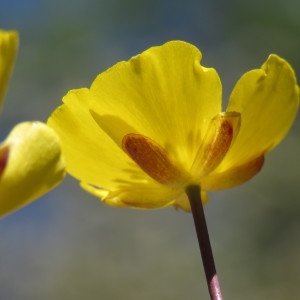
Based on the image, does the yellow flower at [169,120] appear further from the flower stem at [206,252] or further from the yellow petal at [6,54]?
the yellow petal at [6,54]

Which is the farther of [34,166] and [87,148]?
[87,148]

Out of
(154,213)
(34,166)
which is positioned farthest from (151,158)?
(154,213)

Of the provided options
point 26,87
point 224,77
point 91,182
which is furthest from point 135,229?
point 91,182

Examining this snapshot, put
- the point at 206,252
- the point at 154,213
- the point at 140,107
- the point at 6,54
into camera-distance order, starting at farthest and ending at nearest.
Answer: the point at 154,213 < the point at 140,107 < the point at 206,252 < the point at 6,54

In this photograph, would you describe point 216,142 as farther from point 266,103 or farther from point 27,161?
point 27,161

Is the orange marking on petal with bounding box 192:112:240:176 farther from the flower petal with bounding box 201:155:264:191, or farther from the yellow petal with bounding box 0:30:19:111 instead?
the yellow petal with bounding box 0:30:19:111

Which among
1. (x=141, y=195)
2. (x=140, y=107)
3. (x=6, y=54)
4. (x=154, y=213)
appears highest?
(x=6, y=54)

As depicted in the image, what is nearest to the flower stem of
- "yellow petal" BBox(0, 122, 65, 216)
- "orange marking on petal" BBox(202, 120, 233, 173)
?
"orange marking on petal" BBox(202, 120, 233, 173)
